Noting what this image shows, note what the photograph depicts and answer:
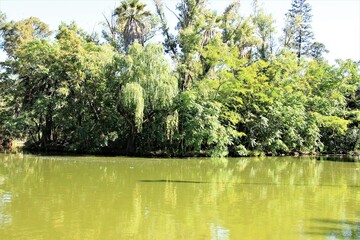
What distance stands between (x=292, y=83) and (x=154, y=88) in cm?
1347

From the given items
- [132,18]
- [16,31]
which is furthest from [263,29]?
[16,31]

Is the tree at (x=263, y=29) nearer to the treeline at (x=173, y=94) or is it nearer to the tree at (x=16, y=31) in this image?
the treeline at (x=173, y=94)

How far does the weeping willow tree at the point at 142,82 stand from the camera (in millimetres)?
23797

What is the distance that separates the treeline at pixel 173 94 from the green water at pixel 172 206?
10.5 m

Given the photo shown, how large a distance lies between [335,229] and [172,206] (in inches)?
144

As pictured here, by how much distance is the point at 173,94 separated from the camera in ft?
83.1

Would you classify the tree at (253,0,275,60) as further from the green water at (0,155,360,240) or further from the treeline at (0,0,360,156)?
the green water at (0,155,360,240)

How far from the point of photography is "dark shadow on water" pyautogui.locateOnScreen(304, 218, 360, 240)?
23.2ft

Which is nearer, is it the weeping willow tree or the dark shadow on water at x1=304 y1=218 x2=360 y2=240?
the dark shadow on water at x1=304 y1=218 x2=360 y2=240

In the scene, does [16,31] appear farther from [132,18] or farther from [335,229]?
[335,229]

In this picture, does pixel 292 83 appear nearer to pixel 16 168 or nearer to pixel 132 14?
pixel 132 14

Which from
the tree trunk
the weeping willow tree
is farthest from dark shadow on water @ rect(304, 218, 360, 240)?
the tree trunk

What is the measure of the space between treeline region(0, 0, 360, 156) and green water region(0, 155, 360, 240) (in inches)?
415

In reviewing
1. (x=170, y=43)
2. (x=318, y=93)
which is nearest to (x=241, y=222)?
(x=170, y=43)
